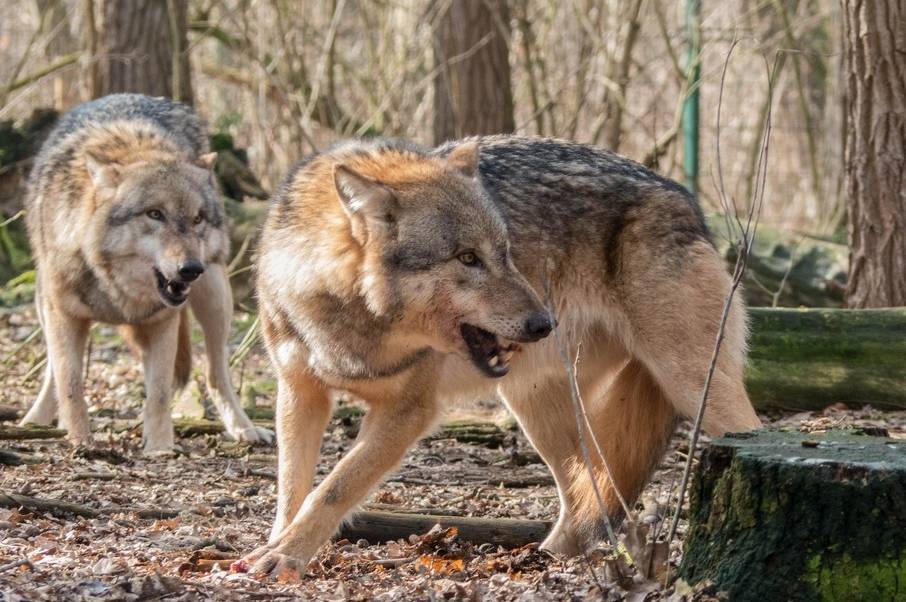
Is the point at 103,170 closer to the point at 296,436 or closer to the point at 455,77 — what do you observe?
the point at 296,436

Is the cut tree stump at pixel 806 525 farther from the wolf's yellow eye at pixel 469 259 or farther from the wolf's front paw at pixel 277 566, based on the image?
the wolf's front paw at pixel 277 566

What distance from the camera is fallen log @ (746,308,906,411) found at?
6.79m

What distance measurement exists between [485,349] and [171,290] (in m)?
3.13

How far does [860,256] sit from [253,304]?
5.61 meters

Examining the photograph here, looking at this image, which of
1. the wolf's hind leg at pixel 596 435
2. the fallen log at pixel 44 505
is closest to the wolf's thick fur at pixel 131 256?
the fallen log at pixel 44 505

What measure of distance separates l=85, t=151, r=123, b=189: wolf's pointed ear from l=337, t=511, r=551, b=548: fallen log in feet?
10.8

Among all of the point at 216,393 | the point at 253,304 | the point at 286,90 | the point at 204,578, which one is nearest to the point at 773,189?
the point at 286,90

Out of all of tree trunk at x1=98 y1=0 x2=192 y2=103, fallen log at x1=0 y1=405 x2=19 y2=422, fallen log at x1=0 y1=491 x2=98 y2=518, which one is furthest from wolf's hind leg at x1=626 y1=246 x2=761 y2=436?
tree trunk at x1=98 y1=0 x2=192 y2=103

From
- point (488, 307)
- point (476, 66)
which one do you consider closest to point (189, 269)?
point (488, 307)

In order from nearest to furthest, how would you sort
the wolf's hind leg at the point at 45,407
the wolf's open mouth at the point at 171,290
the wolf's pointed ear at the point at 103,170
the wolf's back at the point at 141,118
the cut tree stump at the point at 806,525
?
the cut tree stump at the point at 806,525 → the wolf's open mouth at the point at 171,290 → the wolf's pointed ear at the point at 103,170 → the wolf's hind leg at the point at 45,407 → the wolf's back at the point at 141,118

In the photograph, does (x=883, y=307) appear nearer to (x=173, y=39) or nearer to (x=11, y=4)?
(x=173, y=39)

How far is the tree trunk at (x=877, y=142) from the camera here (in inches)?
284

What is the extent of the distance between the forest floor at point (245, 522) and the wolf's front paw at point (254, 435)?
135 mm

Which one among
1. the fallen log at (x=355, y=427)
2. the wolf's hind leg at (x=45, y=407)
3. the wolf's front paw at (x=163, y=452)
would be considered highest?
the wolf's hind leg at (x=45, y=407)
